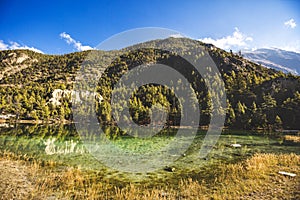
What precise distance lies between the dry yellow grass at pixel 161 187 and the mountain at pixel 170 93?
920 centimetres

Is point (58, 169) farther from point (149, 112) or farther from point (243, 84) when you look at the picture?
point (243, 84)

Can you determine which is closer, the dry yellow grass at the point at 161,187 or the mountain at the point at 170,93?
the dry yellow grass at the point at 161,187

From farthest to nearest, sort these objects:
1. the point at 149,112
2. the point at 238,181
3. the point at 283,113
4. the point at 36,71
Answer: the point at 36,71
the point at 149,112
the point at 283,113
the point at 238,181

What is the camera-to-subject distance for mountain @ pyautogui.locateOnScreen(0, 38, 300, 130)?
Result: 63.8m

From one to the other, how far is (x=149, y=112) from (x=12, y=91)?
56947 millimetres

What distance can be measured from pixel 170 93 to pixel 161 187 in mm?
81604

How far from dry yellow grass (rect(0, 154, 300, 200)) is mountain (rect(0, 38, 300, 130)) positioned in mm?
9205

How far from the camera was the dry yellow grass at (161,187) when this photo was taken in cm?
1252

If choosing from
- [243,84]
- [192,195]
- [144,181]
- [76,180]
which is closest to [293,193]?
[192,195]

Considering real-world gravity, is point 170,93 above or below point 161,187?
above

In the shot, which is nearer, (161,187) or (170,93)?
(161,187)

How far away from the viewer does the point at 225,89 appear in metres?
91.6

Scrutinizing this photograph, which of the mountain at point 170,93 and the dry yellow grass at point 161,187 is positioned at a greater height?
the mountain at point 170,93

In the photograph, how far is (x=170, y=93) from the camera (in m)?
95.8
